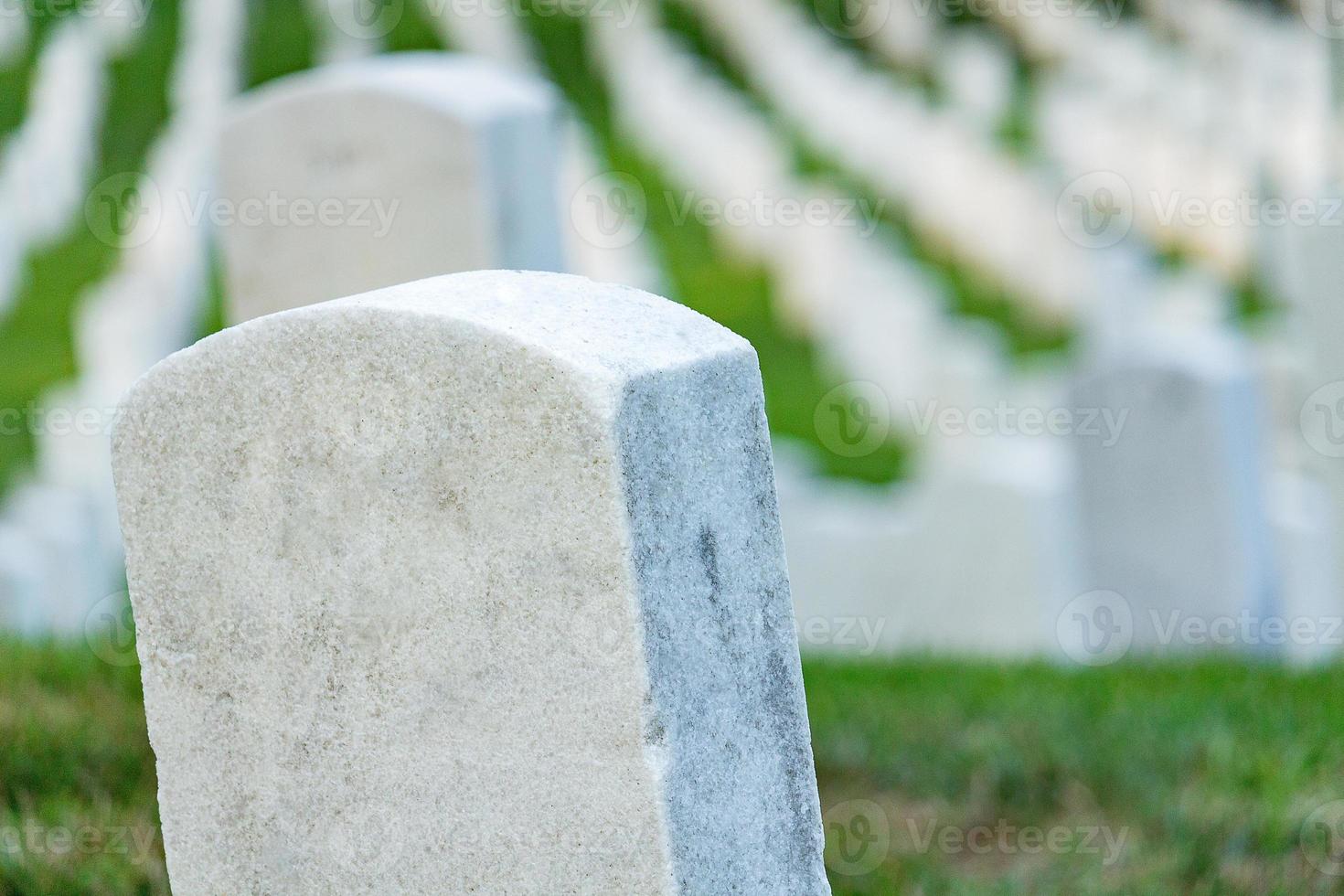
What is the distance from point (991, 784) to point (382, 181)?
6.75 feet

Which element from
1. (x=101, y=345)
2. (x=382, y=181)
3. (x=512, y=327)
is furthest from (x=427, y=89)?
(x=101, y=345)

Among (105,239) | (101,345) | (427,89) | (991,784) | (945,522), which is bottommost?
(105,239)

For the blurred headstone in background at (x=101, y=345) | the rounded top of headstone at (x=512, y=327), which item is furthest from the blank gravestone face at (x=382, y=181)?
the rounded top of headstone at (x=512, y=327)

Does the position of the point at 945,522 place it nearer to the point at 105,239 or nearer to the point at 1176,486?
the point at 1176,486

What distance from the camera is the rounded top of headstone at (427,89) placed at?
154 inches

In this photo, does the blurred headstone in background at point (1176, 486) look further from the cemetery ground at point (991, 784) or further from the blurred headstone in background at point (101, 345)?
the blurred headstone in background at point (101, 345)

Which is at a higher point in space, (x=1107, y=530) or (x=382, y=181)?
(x=382, y=181)

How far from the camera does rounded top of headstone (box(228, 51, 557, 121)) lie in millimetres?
3914

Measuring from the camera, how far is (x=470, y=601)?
5.63 feet

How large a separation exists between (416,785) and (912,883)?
164 cm

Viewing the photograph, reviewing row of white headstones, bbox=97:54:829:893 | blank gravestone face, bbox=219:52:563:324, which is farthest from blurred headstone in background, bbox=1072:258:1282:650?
row of white headstones, bbox=97:54:829:893

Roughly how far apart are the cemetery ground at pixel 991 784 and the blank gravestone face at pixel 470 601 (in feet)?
3.00

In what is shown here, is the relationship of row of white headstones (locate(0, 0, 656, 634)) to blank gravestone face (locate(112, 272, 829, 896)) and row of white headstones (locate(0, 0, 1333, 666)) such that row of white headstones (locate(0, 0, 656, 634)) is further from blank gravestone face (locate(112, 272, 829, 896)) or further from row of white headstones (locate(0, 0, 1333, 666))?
blank gravestone face (locate(112, 272, 829, 896))

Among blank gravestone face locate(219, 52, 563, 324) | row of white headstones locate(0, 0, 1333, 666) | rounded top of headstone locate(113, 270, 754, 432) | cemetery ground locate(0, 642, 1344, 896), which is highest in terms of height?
rounded top of headstone locate(113, 270, 754, 432)
